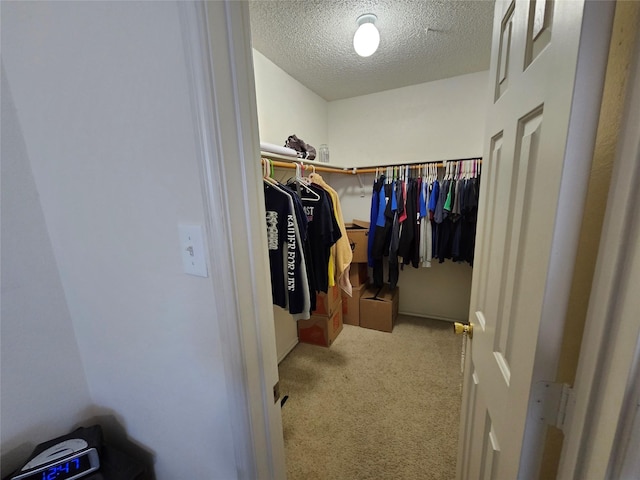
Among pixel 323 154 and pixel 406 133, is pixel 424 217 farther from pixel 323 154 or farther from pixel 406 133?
pixel 323 154

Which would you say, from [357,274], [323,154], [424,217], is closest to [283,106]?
[323,154]

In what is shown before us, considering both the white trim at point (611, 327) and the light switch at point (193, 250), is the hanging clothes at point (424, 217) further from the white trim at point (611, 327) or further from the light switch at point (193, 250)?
the light switch at point (193, 250)

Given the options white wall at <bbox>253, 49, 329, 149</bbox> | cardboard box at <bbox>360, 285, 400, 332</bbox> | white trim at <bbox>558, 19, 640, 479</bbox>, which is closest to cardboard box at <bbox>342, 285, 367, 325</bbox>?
cardboard box at <bbox>360, 285, 400, 332</bbox>

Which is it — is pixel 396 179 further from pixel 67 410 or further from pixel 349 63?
pixel 67 410

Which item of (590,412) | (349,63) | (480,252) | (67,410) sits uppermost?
(349,63)

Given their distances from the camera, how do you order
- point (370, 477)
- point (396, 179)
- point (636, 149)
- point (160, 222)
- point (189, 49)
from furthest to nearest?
point (396, 179) < point (370, 477) < point (160, 222) < point (189, 49) < point (636, 149)

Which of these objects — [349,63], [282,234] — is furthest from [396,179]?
[282,234]

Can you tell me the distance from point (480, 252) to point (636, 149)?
621mm

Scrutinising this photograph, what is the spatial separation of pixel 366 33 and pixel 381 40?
335 mm

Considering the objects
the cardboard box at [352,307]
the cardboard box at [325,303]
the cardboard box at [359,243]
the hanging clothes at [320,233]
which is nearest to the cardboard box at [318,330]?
the cardboard box at [325,303]

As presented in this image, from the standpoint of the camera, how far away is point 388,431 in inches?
62.2

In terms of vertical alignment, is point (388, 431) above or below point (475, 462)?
below

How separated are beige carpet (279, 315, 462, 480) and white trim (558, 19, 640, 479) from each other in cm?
129

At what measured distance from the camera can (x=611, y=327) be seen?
0.36m
